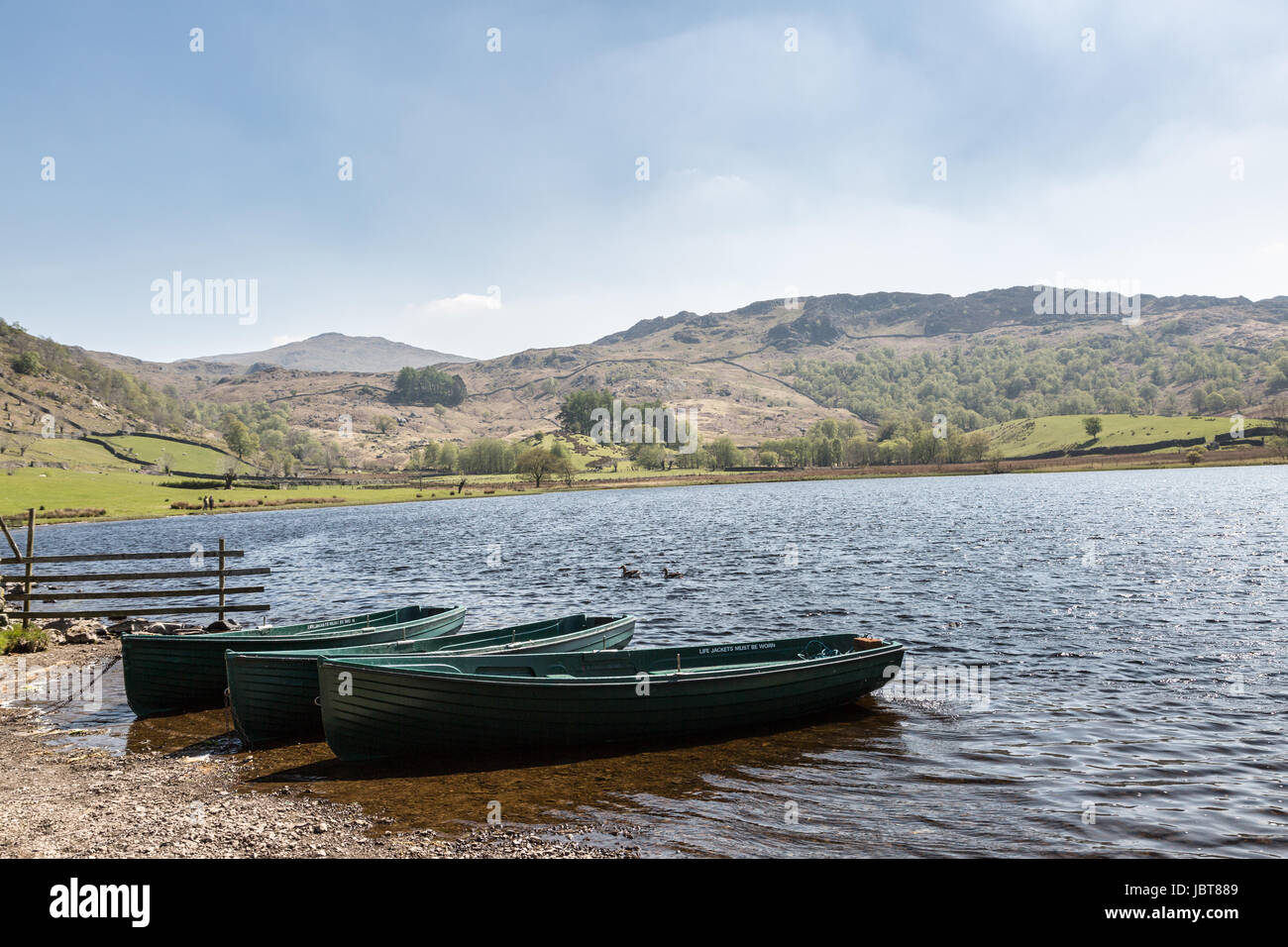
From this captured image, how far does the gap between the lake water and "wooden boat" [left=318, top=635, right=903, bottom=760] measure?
54 centimetres

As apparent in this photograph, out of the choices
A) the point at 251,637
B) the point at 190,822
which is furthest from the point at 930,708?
the point at 251,637

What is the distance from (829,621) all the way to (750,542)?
106 ft

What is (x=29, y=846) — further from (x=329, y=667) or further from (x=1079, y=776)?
(x=1079, y=776)

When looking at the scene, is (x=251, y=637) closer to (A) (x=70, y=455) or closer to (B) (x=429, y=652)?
(B) (x=429, y=652)

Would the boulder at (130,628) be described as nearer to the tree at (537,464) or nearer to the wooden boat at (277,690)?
the wooden boat at (277,690)

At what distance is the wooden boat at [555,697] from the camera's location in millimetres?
14906

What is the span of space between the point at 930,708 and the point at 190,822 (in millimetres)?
16058

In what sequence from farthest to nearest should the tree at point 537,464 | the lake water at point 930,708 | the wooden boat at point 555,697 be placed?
the tree at point 537,464 → the wooden boat at point 555,697 → the lake water at point 930,708

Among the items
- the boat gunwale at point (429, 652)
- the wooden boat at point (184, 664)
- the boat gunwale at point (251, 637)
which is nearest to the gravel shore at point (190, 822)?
the boat gunwale at point (429, 652)

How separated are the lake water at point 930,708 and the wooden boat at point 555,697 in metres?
0.54

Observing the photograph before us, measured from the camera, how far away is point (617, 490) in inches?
7662

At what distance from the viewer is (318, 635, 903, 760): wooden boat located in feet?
48.9

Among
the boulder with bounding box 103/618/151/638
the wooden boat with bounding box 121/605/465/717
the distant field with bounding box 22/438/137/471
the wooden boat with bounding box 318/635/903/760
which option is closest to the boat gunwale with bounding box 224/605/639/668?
the wooden boat with bounding box 318/635/903/760
